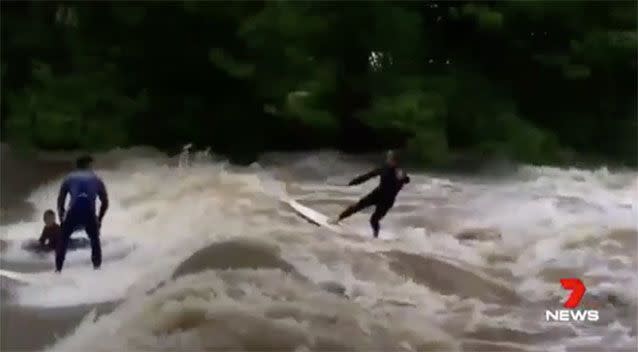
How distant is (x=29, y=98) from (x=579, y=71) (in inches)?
30.4

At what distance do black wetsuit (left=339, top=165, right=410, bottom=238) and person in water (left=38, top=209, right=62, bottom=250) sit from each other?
1.28ft

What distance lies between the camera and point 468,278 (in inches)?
37.9

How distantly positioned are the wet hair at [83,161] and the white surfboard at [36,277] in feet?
0.49

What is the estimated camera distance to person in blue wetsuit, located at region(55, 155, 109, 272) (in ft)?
3.22

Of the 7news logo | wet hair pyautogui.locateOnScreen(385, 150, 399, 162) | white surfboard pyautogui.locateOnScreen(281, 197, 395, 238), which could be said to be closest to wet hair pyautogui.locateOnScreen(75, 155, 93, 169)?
white surfboard pyautogui.locateOnScreen(281, 197, 395, 238)

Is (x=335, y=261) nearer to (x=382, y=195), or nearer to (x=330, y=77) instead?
(x=382, y=195)

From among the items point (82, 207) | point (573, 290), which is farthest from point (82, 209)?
point (573, 290)

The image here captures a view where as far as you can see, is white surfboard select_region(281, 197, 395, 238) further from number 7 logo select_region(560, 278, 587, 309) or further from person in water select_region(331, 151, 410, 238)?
number 7 logo select_region(560, 278, 587, 309)

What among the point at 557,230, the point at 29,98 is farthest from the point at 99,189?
the point at 557,230

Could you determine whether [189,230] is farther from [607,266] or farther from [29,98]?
[607,266]

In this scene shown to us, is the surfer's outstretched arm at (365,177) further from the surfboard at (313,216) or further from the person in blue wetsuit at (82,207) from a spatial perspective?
the person in blue wetsuit at (82,207)

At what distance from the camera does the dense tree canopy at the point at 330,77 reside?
39.4 inches

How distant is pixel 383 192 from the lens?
99cm

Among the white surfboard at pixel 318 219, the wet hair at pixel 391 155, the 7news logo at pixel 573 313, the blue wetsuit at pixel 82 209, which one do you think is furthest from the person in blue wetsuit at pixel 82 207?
the 7news logo at pixel 573 313
